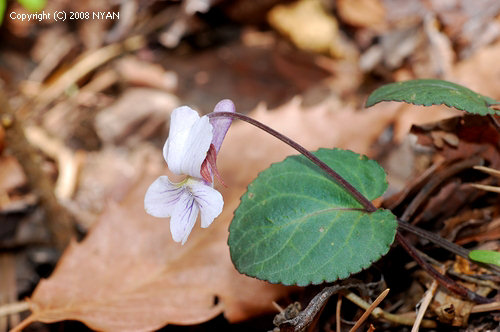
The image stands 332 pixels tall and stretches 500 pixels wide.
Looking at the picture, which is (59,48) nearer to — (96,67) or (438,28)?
(96,67)

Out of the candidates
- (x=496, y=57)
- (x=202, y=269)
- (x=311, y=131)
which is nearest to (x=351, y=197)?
(x=202, y=269)

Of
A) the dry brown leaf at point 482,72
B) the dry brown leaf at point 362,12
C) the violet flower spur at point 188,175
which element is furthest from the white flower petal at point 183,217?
the dry brown leaf at point 362,12

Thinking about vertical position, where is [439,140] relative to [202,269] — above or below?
above

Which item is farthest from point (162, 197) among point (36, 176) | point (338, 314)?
point (36, 176)

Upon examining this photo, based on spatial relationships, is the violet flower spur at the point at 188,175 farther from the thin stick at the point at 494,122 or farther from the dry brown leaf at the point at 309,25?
the dry brown leaf at the point at 309,25

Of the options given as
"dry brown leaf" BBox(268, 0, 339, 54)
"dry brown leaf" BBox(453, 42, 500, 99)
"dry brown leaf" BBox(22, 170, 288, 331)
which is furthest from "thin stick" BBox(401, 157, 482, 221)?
"dry brown leaf" BBox(268, 0, 339, 54)
